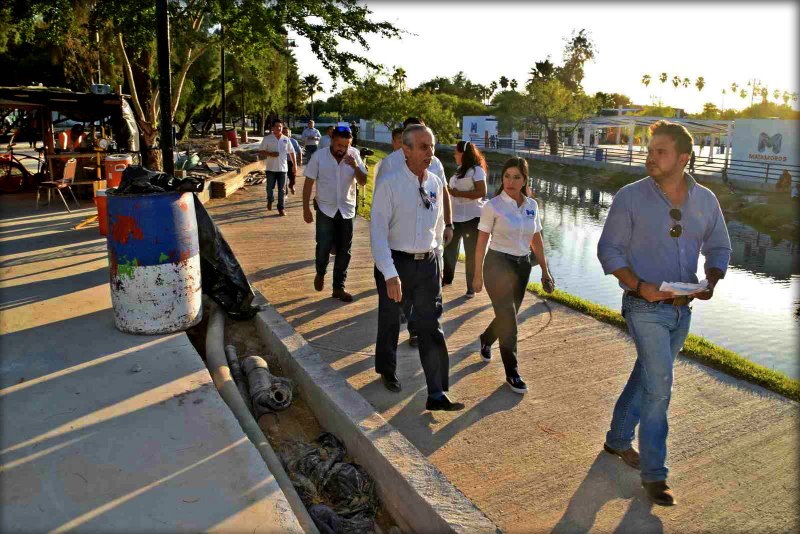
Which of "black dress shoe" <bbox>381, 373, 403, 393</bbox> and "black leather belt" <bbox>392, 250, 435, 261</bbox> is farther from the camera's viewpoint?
"black dress shoe" <bbox>381, 373, 403, 393</bbox>

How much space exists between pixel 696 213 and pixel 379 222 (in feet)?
6.38

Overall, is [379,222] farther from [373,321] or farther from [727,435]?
[727,435]

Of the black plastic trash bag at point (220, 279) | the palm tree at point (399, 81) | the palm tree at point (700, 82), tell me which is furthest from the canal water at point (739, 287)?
the palm tree at point (700, 82)

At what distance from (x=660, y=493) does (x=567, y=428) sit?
0.85m

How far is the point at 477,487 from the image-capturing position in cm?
343

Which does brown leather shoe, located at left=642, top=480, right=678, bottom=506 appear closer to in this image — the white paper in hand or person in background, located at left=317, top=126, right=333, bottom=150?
the white paper in hand

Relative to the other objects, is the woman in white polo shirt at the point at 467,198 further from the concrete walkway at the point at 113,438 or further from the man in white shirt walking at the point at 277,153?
the man in white shirt walking at the point at 277,153

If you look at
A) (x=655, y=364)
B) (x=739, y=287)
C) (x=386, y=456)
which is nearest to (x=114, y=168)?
(x=386, y=456)

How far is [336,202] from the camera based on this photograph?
22.0 ft

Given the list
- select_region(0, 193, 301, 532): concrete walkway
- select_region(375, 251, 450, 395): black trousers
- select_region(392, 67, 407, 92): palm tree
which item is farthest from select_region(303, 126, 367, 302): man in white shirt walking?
select_region(392, 67, 407, 92): palm tree

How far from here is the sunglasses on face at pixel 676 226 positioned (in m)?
3.37

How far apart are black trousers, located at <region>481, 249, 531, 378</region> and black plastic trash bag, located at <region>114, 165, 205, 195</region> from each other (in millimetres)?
2470

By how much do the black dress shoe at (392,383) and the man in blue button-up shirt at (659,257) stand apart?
1.77 meters

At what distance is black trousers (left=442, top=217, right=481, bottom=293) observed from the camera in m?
6.82
